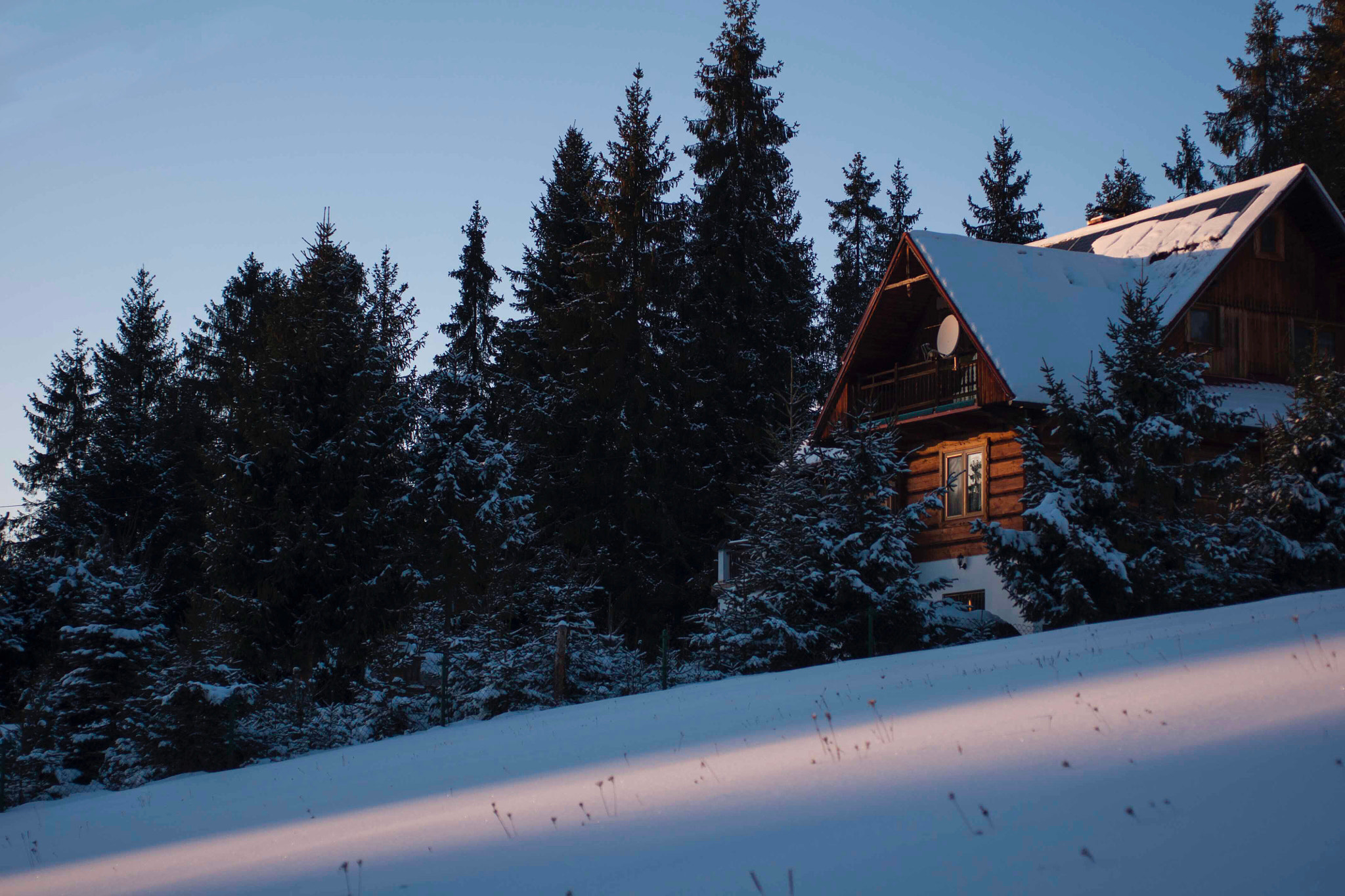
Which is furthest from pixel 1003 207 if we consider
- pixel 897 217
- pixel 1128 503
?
pixel 1128 503

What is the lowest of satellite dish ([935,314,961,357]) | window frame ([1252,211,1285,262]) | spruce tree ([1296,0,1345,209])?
satellite dish ([935,314,961,357])

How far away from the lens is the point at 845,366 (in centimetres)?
2870

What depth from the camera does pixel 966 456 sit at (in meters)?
26.8

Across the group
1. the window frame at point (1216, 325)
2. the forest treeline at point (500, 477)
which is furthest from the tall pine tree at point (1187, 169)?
the window frame at point (1216, 325)

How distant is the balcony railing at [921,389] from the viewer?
2592cm

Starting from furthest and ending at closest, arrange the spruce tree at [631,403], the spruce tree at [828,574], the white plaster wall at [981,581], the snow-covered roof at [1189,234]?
the spruce tree at [631,403]
the snow-covered roof at [1189,234]
the white plaster wall at [981,581]
the spruce tree at [828,574]

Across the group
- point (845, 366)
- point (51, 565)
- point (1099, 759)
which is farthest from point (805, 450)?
point (51, 565)

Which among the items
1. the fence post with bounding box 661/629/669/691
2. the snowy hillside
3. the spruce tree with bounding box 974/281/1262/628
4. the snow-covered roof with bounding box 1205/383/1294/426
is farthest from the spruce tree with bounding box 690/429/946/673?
the snow-covered roof with bounding box 1205/383/1294/426

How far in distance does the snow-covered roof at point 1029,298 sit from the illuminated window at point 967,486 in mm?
2950

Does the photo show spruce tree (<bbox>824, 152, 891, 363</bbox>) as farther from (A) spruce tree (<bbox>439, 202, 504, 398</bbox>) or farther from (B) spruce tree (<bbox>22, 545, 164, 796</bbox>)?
(B) spruce tree (<bbox>22, 545, 164, 796</bbox>)

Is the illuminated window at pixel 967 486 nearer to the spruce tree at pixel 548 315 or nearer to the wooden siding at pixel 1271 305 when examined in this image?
the wooden siding at pixel 1271 305

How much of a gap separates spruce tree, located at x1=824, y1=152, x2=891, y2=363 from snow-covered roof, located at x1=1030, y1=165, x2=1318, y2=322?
18.7 m

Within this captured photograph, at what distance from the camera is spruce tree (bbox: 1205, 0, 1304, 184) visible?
45.9 m

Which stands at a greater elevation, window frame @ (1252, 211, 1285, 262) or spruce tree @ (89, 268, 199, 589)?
window frame @ (1252, 211, 1285, 262)
